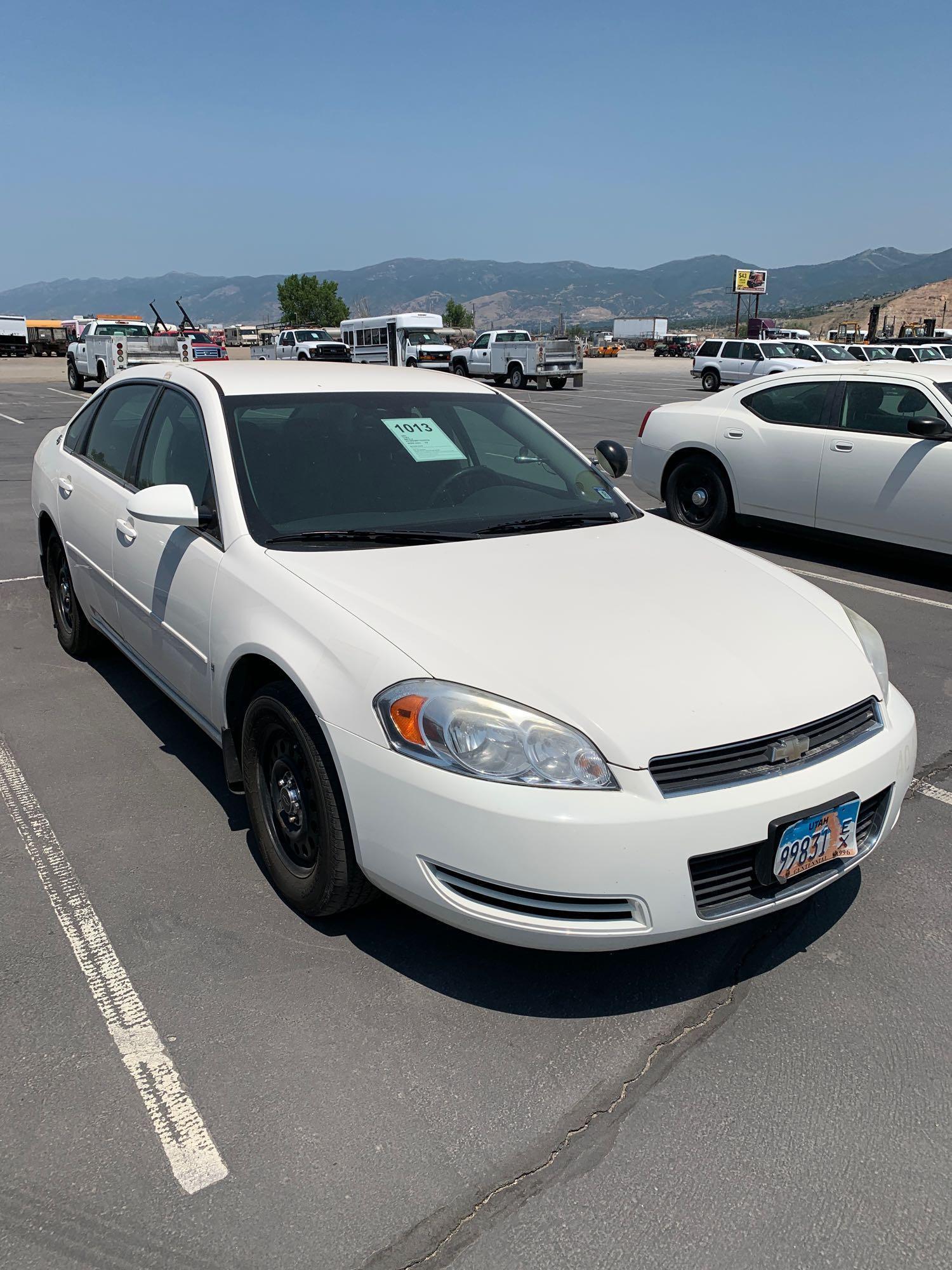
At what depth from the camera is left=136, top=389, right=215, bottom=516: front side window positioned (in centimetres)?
350

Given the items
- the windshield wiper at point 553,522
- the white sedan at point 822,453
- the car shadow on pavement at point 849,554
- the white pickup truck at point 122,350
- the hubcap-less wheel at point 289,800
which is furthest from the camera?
the white pickup truck at point 122,350

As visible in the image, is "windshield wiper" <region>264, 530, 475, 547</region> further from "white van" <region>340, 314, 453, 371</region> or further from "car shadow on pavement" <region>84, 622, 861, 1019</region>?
"white van" <region>340, 314, 453, 371</region>

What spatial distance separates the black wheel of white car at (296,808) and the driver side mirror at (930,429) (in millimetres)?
5716

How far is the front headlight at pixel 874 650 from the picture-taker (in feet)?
9.51

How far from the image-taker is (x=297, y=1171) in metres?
2.08

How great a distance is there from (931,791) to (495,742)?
2403 millimetres

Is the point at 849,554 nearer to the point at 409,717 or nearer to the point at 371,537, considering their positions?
the point at 371,537

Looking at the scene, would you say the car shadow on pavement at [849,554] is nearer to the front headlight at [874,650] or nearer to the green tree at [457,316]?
the front headlight at [874,650]

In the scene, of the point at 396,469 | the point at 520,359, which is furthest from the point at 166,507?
the point at 520,359

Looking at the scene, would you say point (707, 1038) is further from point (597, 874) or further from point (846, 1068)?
point (597, 874)

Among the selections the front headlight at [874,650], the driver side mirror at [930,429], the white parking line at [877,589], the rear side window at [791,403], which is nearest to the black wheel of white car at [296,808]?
the front headlight at [874,650]

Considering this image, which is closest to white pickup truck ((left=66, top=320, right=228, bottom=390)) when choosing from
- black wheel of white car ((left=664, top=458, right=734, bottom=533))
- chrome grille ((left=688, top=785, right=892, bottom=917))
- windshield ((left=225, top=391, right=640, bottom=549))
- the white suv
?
the white suv

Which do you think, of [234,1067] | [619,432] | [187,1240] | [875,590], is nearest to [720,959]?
[234,1067]

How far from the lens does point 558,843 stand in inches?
88.7
